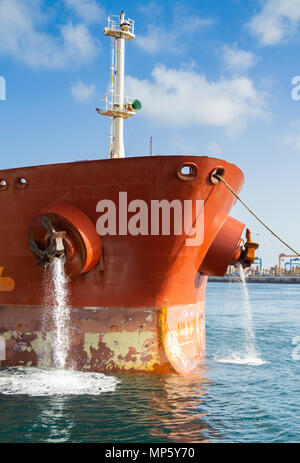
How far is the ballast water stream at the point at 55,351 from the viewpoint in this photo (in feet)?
29.2

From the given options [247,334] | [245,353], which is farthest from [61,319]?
[247,334]

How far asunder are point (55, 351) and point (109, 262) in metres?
2.29

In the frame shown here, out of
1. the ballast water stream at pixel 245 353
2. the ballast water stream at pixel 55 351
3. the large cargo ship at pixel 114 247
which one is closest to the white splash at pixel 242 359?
the ballast water stream at pixel 245 353

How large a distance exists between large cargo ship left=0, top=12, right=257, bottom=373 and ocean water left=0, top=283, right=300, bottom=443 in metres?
0.65

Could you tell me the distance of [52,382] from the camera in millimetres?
8820

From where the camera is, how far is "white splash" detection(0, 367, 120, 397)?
8.26 metres

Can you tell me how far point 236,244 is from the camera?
433 inches

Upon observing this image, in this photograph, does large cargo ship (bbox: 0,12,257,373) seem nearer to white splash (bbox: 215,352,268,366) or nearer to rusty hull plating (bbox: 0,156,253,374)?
rusty hull plating (bbox: 0,156,253,374)

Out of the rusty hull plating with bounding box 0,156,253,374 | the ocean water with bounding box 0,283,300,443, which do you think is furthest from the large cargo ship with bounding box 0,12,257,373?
the ocean water with bounding box 0,283,300,443

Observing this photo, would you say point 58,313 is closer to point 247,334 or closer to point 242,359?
point 242,359

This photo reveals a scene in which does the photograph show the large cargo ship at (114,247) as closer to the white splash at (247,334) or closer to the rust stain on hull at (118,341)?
the rust stain on hull at (118,341)

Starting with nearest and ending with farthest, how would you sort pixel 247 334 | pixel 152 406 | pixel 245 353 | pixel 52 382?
pixel 152 406
pixel 52 382
pixel 245 353
pixel 247 334

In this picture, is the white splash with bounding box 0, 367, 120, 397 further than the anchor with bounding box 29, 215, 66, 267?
No
